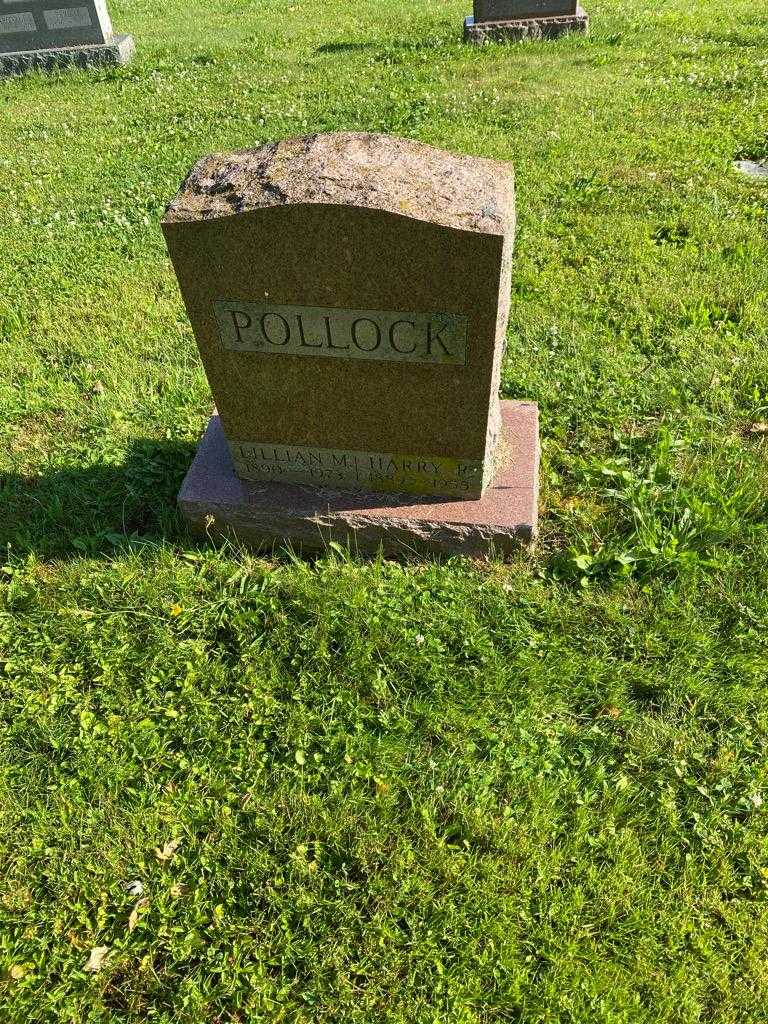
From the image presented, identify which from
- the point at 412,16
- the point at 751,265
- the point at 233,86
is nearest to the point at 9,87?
the point at 233,86

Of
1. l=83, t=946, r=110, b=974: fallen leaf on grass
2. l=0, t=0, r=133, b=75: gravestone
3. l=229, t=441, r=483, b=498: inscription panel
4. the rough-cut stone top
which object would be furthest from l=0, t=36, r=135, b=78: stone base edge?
l=83, t=946, r=110, b=974: fallen leaf on grass

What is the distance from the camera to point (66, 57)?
34.6 feet

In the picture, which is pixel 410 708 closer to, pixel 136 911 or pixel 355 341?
pixel 136 911

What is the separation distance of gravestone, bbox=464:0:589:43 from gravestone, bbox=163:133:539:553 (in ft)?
28.0

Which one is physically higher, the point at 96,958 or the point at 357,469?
the point at 357,469

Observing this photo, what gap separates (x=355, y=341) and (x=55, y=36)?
1081 centimetres

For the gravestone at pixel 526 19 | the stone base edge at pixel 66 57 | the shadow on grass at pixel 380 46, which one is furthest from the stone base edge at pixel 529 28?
the stone base edge at pixel 66 57

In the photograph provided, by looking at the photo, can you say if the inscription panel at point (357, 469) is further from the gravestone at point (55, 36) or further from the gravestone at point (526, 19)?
the gravestone at point (55, 36)

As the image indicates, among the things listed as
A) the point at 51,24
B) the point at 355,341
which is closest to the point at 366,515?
the point at 355,341

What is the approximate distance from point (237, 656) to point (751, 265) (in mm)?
4375

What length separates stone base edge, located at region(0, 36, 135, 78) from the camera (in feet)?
34.4

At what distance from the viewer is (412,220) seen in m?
2.43

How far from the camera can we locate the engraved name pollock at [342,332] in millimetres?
2723

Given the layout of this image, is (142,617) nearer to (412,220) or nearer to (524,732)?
(524,732)
